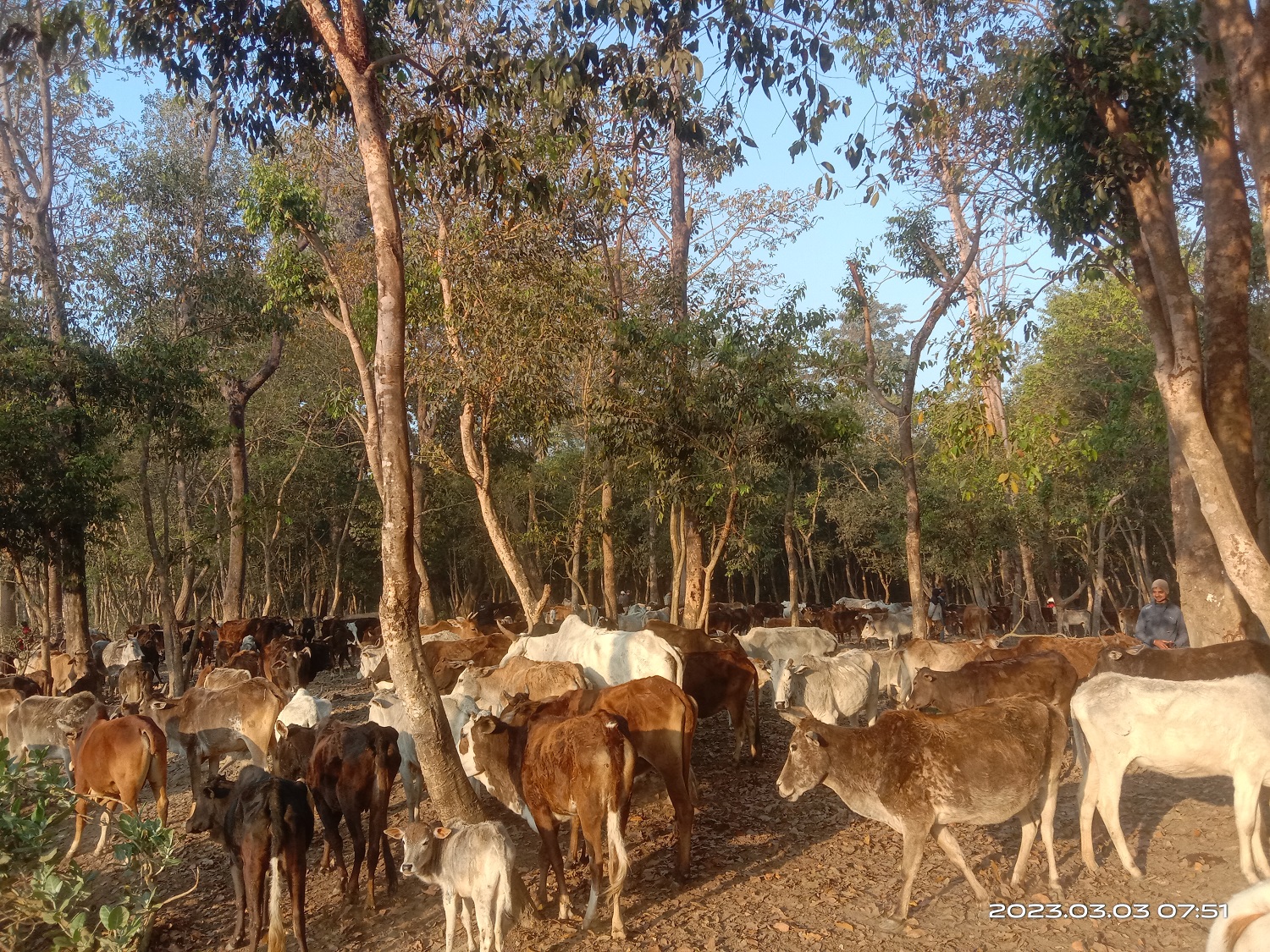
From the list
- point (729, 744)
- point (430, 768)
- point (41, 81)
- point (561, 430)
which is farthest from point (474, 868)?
point (41, 81)

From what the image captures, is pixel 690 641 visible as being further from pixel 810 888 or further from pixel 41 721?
pixel 41 721

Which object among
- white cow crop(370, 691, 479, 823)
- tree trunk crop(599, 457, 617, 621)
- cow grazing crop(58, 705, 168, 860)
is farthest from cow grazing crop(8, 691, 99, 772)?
tree trunk crop(599, 457, 617, 621)

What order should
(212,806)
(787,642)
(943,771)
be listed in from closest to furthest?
(943,771) → (212,806) → (787,642)

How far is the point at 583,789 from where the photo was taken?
6641 millimetres

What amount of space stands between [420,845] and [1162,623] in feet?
34.4

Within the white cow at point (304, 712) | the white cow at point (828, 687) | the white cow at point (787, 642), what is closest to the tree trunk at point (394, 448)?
the white cow at point (304, 712)

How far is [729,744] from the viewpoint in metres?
11.9

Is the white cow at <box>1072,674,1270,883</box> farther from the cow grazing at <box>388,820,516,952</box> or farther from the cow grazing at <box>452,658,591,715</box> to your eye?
the cow grazing at <box>452,658,591,715</box>

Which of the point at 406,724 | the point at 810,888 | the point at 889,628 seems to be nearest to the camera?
the point at 810,888

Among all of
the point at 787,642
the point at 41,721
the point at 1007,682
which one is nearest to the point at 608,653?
the point at 1007,682

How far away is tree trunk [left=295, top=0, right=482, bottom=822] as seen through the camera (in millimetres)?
7109

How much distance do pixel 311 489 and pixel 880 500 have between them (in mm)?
18746

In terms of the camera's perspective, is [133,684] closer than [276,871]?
No

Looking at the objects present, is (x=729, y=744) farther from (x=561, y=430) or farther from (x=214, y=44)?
(x=561, y=430)
